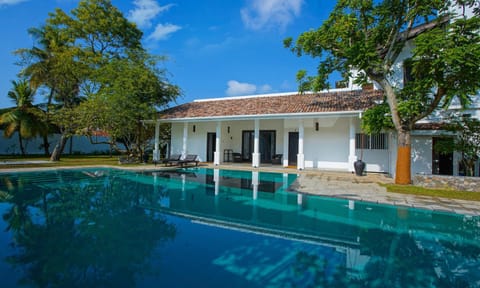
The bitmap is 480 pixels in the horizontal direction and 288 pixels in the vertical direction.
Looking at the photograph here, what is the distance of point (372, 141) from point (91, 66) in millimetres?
21908

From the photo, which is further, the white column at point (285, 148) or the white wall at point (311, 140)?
the white column at point (285, 148)

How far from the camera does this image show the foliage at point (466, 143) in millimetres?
9594

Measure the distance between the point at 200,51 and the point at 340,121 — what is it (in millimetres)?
14341

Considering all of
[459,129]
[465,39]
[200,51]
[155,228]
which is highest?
[200,51]

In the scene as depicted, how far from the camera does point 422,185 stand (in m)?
9.25

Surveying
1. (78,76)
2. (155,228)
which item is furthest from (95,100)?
(155,228)

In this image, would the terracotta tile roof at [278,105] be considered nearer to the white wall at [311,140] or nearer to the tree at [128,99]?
the white wall at [311,140]

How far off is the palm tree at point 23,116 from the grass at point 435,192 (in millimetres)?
25103

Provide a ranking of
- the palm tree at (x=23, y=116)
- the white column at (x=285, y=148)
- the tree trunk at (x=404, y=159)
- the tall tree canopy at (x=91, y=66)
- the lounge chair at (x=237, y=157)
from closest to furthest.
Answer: the tree trunk at (x=404, y=159) → the white column at (x=285, y=148) → the tall tree canopy at (x=91, y=66) → the lounge chair at (x=237, y=157) → the palm tree at (x=23, y=116)

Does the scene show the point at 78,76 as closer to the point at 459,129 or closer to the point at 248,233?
the point at 248,233

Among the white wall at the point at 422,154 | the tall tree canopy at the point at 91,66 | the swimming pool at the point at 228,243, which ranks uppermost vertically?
the tall tree canopy at the point at 91,66

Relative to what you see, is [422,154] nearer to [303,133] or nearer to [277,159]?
[303,133]

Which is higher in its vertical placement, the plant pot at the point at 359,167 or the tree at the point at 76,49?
the tree at the point at 76,49

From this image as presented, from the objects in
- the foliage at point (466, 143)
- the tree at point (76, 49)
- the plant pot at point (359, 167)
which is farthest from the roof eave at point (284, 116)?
the tree at point (76, 49)
